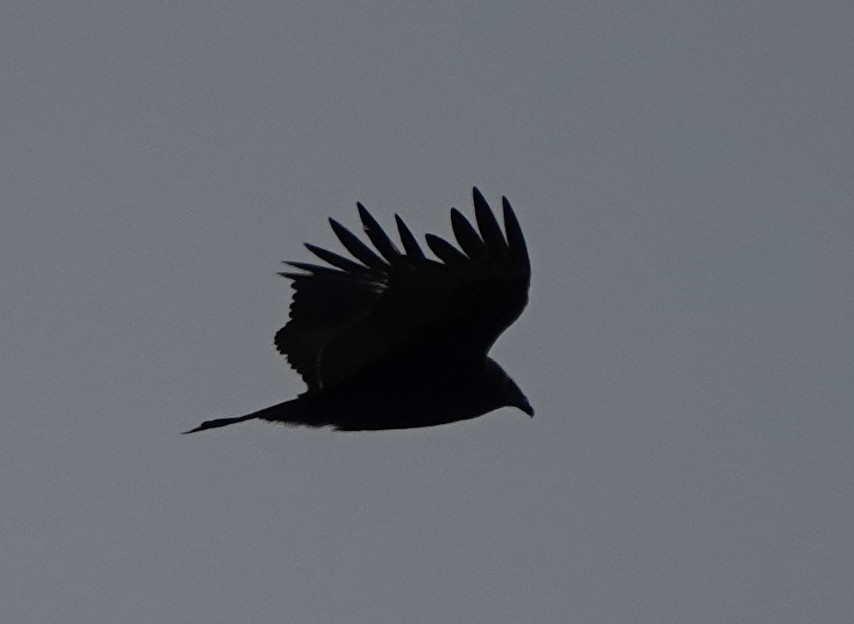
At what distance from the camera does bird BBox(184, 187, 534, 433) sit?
15.5m

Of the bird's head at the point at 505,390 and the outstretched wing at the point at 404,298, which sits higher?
the outstretched wing at the point at 404,298

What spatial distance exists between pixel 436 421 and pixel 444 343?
66 cm

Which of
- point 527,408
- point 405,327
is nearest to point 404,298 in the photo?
point 405,327

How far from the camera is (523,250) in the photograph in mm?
15492

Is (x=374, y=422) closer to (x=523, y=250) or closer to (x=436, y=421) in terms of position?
(x=436, y=421)

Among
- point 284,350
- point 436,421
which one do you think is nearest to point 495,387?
point 436,421

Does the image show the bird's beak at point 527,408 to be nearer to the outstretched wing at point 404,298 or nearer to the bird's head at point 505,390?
the bird's head at point 505,390

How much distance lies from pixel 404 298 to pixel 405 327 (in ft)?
0.74

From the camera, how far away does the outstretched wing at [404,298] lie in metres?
15.5

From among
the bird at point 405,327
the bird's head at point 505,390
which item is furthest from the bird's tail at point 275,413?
the bird's head at point 505,390

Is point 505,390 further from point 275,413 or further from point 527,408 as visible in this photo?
point 275,413

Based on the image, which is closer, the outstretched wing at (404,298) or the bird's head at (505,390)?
the outstretched wing at (404,298)

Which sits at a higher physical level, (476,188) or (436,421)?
(476,188)

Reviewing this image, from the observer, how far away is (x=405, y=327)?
16.0 metres
